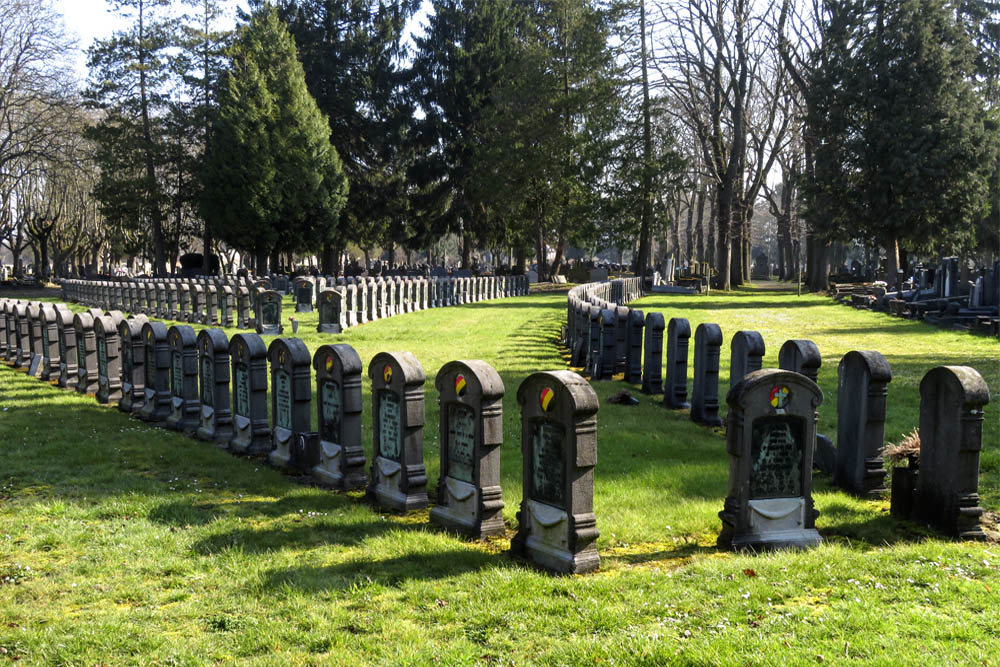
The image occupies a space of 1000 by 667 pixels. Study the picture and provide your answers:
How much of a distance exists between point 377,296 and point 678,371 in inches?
653

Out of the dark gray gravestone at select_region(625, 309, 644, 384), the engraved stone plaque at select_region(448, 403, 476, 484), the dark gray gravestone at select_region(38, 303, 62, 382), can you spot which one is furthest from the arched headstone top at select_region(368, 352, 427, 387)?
the dark gray gravestone at select_region(38, 303, 62, 382)

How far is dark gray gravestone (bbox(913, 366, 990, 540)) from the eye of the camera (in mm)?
5973

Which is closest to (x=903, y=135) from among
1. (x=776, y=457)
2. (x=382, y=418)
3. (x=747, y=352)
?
(x=747, y=352)

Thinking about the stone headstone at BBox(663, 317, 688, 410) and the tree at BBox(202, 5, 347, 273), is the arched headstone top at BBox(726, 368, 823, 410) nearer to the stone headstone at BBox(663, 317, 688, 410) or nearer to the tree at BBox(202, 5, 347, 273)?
the stone headstone at BBox(663, 317, 688, 410)

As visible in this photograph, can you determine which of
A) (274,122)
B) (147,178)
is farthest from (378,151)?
(147,178)

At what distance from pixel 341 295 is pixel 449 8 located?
126 ft

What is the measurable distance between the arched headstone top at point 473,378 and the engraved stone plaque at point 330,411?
151 centimetres

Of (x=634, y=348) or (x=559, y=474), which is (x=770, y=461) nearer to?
(x=559, y=474)

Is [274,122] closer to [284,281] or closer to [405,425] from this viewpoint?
[284,281]

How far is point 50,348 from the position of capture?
47.9ft

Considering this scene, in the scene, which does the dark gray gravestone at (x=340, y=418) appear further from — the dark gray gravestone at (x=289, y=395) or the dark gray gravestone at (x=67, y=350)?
the dark gray gravestone at (x=67, y=350)

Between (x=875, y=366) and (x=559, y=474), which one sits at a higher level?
(x=875, y=366)

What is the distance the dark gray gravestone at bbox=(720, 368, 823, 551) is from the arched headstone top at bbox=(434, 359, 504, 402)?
65.8 inches

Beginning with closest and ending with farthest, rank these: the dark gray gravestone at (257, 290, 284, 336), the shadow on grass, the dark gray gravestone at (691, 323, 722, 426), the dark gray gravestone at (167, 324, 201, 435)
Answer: the shadow on grass
the dark gray gravestone at (167, 324, 201, 435)
the dark gray gravestone at (691, 323, 722, 426)
the dark gray gravestone at (257, 290, 284, 336)
